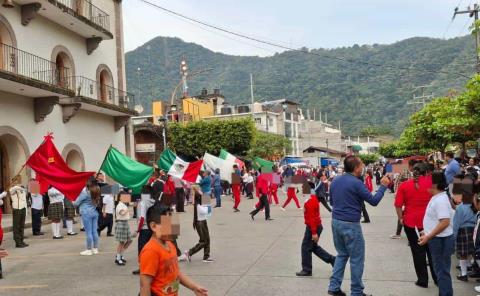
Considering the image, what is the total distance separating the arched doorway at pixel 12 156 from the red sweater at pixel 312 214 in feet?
45.1

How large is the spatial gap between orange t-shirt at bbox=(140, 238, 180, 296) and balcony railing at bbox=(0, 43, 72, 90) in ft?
49.0

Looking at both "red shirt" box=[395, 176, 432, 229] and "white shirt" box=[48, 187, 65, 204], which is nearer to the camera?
"red shirt" box=[395, 176, 432, 229]

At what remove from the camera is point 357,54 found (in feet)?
462

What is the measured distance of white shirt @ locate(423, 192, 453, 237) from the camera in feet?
20.4

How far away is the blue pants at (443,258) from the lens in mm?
6320

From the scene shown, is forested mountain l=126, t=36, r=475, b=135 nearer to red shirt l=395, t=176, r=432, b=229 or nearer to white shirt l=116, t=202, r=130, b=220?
white shirt l=116, t=202, r=130, b=220

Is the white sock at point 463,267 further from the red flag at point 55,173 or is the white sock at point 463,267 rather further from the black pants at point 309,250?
the red flag at point 55,173

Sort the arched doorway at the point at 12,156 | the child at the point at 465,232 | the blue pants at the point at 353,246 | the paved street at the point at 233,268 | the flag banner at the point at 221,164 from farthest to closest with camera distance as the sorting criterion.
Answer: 1. the flag banner at the point at 221,164
2. the arched doorway at the point at 12,156
3. the child at the point at 465,232
4. the paved street at the point at 233,268
5. the blue pants at the point at 353,246

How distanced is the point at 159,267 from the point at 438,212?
3649 mm

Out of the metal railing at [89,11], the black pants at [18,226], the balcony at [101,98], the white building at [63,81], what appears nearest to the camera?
the black pants at [18,226]

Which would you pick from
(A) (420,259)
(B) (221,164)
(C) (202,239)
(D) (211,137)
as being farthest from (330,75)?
(A) (420,259)

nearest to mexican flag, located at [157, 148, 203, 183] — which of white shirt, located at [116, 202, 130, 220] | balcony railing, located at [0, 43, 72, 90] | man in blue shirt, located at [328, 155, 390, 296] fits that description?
white shirt, located at [116, 202, 130, 220]

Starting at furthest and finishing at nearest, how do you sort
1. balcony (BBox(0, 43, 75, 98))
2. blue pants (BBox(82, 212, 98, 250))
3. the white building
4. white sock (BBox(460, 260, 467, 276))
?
the white building, balcony (BBox(0, 43, 75, 98)), blue pants (BBox(82, 212, 98, 250)), white sock (BBox(460, 260, 467, 276))

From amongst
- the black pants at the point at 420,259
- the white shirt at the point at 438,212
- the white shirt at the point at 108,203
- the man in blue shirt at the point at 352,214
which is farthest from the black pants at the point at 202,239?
the white shirt at the point at 108,203
